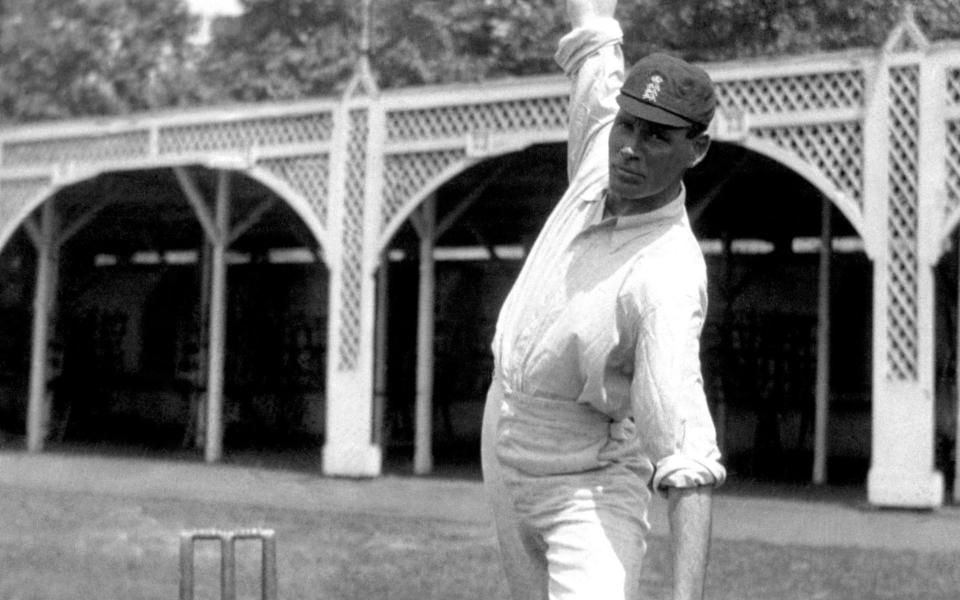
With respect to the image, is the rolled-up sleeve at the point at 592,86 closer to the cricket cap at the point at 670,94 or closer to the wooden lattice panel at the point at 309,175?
the cricket cap at the point at 670,94

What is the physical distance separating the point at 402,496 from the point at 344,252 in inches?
95.6

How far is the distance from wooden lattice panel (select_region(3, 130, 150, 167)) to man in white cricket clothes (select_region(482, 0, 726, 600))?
13.1 m

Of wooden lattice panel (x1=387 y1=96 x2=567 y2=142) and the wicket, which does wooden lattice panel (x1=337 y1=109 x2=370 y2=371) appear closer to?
wooden lattice panel (x1=387 y1=96 x2=567 y2=142)

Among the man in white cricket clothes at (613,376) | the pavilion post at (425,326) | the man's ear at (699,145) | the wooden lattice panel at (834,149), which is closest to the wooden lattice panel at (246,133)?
the pavilion post at (425,326)

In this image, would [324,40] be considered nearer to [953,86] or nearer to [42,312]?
[42,312]

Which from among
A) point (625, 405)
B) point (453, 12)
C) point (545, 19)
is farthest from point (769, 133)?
point (453, 12)

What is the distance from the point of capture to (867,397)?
57.4ft

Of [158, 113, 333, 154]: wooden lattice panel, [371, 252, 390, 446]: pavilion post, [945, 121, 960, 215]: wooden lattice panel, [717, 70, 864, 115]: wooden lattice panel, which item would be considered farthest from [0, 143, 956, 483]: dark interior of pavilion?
[945, 121, 960, 215]: wooden lattice panel

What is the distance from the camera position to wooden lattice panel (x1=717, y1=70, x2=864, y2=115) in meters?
12.0

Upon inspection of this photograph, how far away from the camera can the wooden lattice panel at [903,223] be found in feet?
38.8

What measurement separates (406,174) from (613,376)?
11368 mm

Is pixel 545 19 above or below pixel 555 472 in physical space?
above

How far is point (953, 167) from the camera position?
38.4ft

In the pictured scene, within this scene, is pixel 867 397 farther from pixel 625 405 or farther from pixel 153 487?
pixel 625 405
